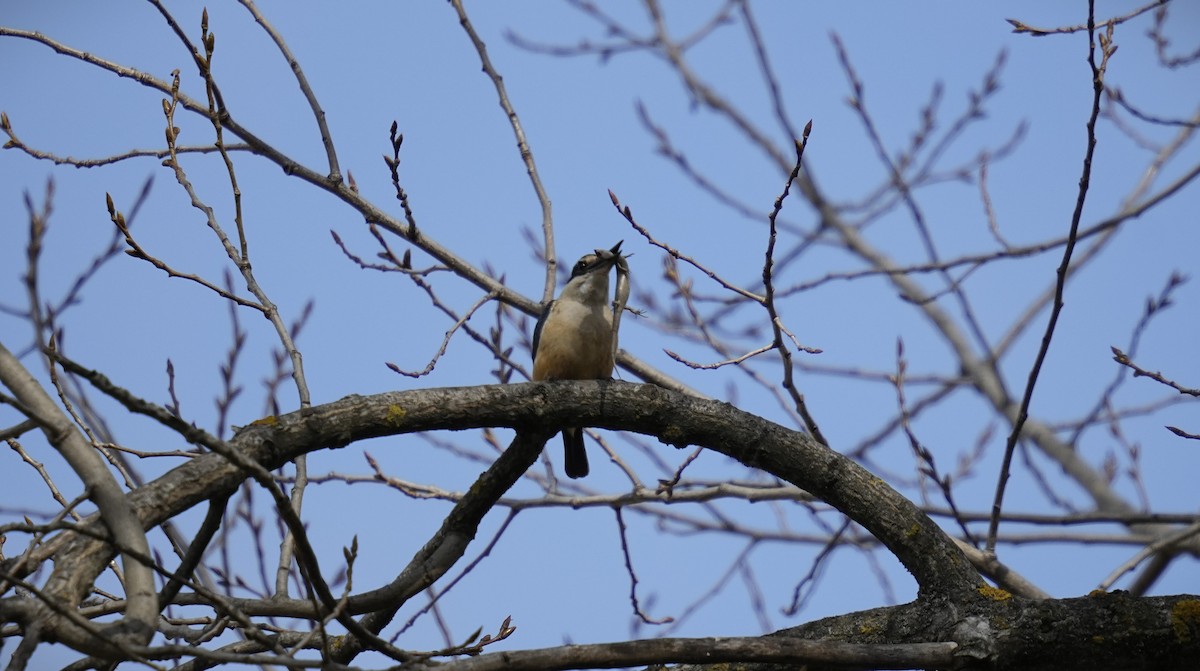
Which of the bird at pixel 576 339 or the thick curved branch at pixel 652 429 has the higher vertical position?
the bird at pixel 576 339

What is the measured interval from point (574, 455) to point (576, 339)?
0.84 meters

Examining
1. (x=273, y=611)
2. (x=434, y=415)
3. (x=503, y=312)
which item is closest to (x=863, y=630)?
(x=434, y=415)

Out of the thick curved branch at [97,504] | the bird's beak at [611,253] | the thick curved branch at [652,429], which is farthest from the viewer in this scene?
the bird's beak at [611,253]

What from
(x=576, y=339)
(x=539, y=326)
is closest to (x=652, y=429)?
(x=576, y=339)

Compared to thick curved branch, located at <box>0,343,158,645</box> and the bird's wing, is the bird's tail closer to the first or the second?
the bird's wing

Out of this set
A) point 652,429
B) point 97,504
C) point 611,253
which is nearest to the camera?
point 97,504

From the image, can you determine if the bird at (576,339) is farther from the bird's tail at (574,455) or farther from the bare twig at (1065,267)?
the bare twig at (1065,267)

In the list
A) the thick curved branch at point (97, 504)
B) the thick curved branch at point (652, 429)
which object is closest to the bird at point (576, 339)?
the thick curved branch at point (652, 429)

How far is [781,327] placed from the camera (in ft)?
14.3

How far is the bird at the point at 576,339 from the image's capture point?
215 inches

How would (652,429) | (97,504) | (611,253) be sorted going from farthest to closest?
1. (611,253)
2. (652,429)
3. (97,504)

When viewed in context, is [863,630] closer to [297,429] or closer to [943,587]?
[943,587]

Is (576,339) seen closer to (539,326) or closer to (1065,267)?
(539,326)

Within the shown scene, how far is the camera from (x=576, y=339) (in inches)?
215
